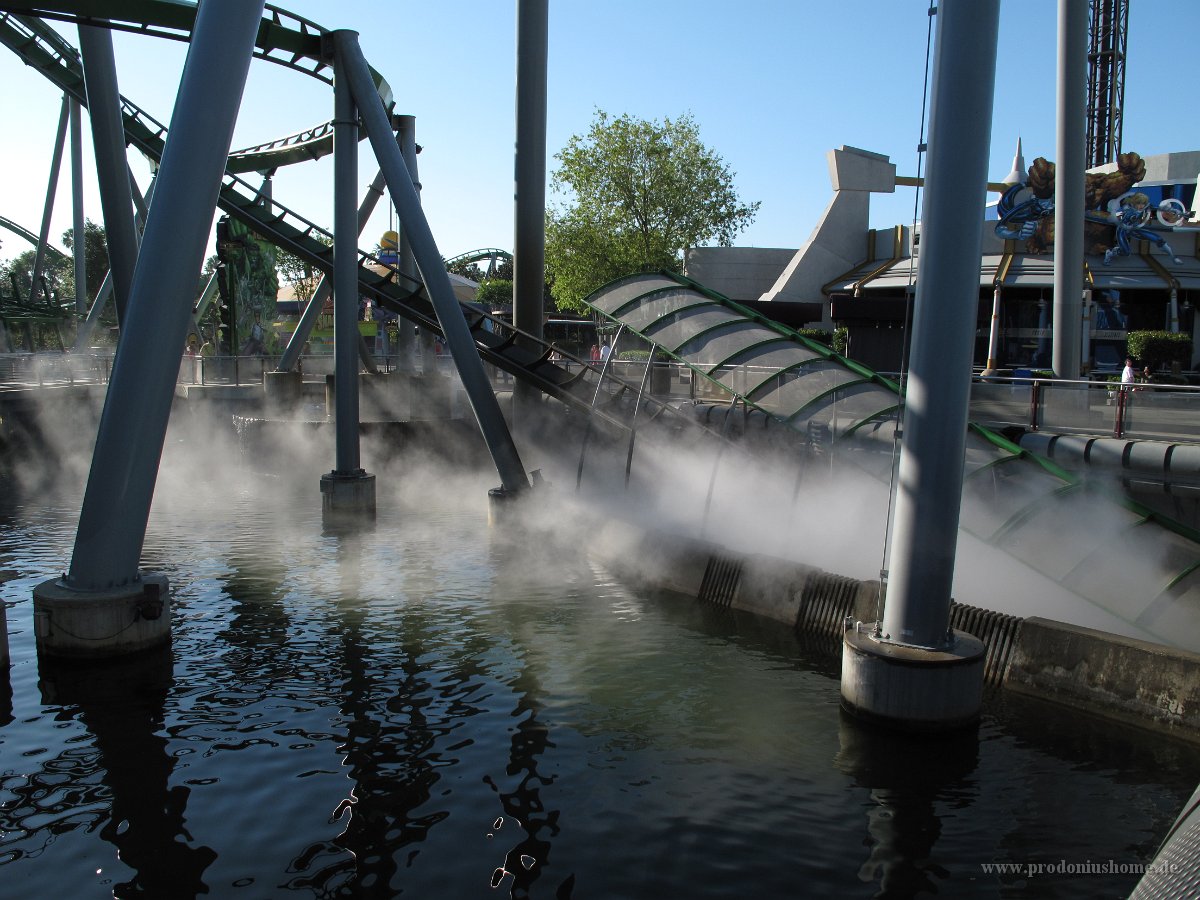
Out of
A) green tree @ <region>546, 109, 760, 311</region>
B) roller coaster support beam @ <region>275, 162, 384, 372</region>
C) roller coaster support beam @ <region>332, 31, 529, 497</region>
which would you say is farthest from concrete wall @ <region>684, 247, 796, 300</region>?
roller coaster support beam @ <region>332, 31, 529, 497</region>

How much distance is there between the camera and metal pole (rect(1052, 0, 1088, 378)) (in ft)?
52.1

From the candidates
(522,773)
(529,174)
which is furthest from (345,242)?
(522,773)

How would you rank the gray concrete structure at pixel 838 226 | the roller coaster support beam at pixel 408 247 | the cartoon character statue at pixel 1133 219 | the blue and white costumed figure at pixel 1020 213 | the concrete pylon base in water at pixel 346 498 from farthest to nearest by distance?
1. the gray concrete structure at pixel 838 226
2. the blue and white costumed figure at pixel 1020 213
3. the cartoon character statue at pixel 1133 219
4. the roller coaster support beam at pixel 408 247
5. the concrete pylon base in water at pixel 346 498

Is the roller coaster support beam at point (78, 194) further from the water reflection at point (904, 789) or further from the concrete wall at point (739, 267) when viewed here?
the water reflection at point (904, 789)

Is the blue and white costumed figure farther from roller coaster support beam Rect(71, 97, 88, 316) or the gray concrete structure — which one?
roller coaster support beam Rect(71, 97, 88, 316)

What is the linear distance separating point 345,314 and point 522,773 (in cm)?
1115

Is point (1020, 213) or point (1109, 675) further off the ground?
point (1020, 213)

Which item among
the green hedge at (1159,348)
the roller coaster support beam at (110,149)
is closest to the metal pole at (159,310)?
the roller coaster support beam at (110,149)

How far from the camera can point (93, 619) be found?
859cm

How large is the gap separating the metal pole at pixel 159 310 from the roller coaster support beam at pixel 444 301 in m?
6.43

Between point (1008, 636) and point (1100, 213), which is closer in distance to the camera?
point (1008, 636)

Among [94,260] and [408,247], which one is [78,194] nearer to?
[408,247]

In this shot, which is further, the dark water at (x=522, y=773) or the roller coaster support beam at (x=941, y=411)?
the roller coaster support beam at (x=941, y=411)

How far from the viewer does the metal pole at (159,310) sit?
860 cm
